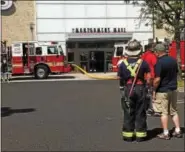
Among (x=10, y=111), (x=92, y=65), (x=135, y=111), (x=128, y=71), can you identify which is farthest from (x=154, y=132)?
(x=92, y=65)

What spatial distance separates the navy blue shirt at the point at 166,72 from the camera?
8461 millimetres

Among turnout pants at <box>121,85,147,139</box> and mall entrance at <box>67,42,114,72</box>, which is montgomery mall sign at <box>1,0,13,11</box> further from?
turnout pants at <box>121,85,147,139</box>

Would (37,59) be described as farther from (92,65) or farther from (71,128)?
(71,128)

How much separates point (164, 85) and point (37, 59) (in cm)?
2288

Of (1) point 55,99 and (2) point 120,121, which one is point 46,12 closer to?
(1) point 55,99

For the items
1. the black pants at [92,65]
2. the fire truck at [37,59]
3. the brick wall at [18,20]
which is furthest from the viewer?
the black pants at [92,65]

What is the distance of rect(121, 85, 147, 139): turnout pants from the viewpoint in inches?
324

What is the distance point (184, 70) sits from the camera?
1120 inches

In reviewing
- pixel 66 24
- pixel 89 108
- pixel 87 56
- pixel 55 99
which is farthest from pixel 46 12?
pixel 89 108

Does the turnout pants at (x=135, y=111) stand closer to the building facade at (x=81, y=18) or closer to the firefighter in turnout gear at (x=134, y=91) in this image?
the firefighter in turnout gear at (x=134, y=91)

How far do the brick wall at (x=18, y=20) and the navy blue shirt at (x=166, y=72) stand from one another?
32.9 m

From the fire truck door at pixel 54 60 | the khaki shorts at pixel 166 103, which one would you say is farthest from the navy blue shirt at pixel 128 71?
the fire truck door at pixel 54 60

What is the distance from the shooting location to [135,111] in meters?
8.30

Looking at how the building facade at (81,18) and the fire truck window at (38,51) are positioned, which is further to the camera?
the building facade at (81,18)
